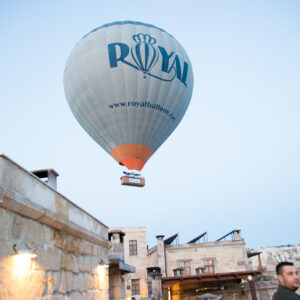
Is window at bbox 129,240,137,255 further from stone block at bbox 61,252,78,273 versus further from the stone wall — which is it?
stone block at bbox 61,252,78,273

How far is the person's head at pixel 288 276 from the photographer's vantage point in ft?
10.3

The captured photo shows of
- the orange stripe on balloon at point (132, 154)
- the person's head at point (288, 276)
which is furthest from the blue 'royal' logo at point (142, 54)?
the person's head at point (288, 276)

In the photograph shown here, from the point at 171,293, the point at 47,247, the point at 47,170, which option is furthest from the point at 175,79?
the point at 171,293

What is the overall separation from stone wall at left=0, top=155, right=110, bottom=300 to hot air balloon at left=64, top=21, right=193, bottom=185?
9.67m

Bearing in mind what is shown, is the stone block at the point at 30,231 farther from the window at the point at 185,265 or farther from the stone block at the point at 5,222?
the window at the point at 185,265

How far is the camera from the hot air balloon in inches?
653

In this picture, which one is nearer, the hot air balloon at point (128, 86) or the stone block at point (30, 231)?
the stone block at point (30, 231)

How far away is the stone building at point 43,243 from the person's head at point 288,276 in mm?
3423

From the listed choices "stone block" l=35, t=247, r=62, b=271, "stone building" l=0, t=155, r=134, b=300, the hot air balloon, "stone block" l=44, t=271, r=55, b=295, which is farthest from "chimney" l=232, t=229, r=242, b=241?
"stone block" l=44, t=271, r=55, b=295

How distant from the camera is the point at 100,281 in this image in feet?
27.1

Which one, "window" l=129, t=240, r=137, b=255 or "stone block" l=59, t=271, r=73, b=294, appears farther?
"window" l=129, t=240, r=137, b=255

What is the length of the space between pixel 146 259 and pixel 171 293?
514 centimetres

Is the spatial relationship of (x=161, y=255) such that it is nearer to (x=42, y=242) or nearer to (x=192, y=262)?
(x=192, y=262)

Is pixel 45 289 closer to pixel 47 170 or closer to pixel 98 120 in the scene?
pixel 47 170
